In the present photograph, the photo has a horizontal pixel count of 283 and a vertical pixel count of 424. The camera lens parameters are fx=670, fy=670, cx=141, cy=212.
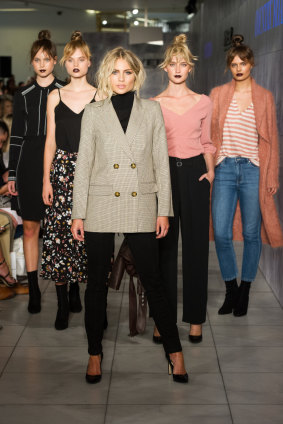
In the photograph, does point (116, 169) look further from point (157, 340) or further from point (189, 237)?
point (157, 340)

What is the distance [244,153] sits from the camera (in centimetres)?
392

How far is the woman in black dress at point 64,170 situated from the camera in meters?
3.55

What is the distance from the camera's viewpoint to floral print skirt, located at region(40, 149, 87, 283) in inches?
144

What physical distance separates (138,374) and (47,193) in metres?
1.17

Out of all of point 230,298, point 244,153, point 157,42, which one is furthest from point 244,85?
point 157,42

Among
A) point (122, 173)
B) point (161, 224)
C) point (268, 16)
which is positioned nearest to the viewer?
point (122, 173)

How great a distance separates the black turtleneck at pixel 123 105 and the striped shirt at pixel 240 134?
3.91 feet

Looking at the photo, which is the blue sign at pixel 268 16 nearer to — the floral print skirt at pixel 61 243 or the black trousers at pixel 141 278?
the floral print skirt at pixel 61 243

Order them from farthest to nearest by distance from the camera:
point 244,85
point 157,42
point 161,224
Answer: point 157,42 < point 244,85 < point 161,224

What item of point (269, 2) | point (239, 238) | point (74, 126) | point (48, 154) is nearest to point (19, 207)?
point (48, 154)

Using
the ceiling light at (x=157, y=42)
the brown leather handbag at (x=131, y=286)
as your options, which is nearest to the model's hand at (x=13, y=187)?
the brown leather handbag at (x=131, y=286)

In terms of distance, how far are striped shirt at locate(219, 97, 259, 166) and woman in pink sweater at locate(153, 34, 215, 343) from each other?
0.50 metres

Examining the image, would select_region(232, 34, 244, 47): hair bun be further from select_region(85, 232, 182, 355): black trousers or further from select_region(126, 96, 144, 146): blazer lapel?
select_region(85, 232, 182, 355): black trousers

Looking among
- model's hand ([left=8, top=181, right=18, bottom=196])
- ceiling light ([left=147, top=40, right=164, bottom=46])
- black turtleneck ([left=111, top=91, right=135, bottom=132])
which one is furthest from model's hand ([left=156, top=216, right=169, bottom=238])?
ceiling light ([left=147, top=40, right=164, bottom=46])
